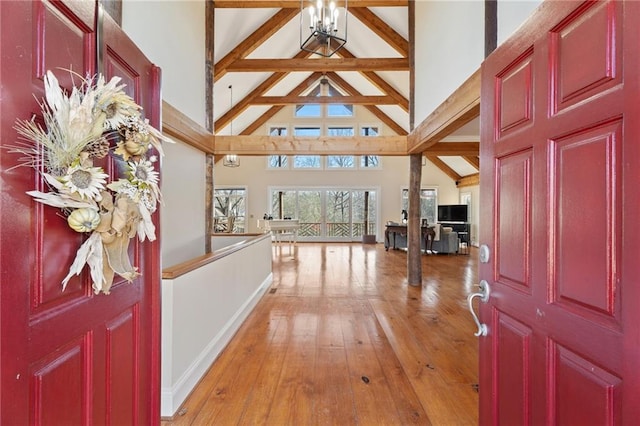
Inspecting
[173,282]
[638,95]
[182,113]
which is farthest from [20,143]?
[182,113]

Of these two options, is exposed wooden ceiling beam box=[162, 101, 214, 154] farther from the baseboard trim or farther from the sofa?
the sofa

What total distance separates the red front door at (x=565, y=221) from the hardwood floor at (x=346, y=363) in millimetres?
726

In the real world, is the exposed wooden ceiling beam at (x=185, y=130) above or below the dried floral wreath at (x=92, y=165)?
above

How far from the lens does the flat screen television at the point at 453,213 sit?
9.98 m

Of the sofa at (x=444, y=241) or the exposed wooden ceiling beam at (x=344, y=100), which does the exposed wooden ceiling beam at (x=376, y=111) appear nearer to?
the exposed wooden ceiling beam at (x=344, y=100)

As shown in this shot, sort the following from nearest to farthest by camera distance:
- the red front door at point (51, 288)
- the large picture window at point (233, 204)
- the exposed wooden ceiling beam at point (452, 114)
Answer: the red front door at point (51, 288)
the exposed wooden ceiling beam at point (452, 114)
the large picture window at point (233, 204)

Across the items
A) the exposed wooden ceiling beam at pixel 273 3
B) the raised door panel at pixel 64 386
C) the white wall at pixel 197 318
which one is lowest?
the white wall at pixel 197 318

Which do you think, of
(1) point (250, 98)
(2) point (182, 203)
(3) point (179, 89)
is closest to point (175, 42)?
(3) point (179, 89)

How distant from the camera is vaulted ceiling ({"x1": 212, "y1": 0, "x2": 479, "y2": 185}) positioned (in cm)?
498

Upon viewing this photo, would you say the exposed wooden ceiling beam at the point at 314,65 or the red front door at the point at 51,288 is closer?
the red front door at the point at 51,288

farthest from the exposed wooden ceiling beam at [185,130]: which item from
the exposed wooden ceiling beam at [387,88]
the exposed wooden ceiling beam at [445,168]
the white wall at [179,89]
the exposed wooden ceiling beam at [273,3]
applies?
the exposed wooden ceiling beam at [445,168]

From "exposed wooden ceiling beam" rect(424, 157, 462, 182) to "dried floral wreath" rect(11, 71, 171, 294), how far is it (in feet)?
35.9

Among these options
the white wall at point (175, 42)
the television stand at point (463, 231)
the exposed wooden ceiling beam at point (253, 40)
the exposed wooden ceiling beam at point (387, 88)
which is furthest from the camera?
the television stand at point (463, 231)

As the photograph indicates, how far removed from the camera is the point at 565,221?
37.1 inches
